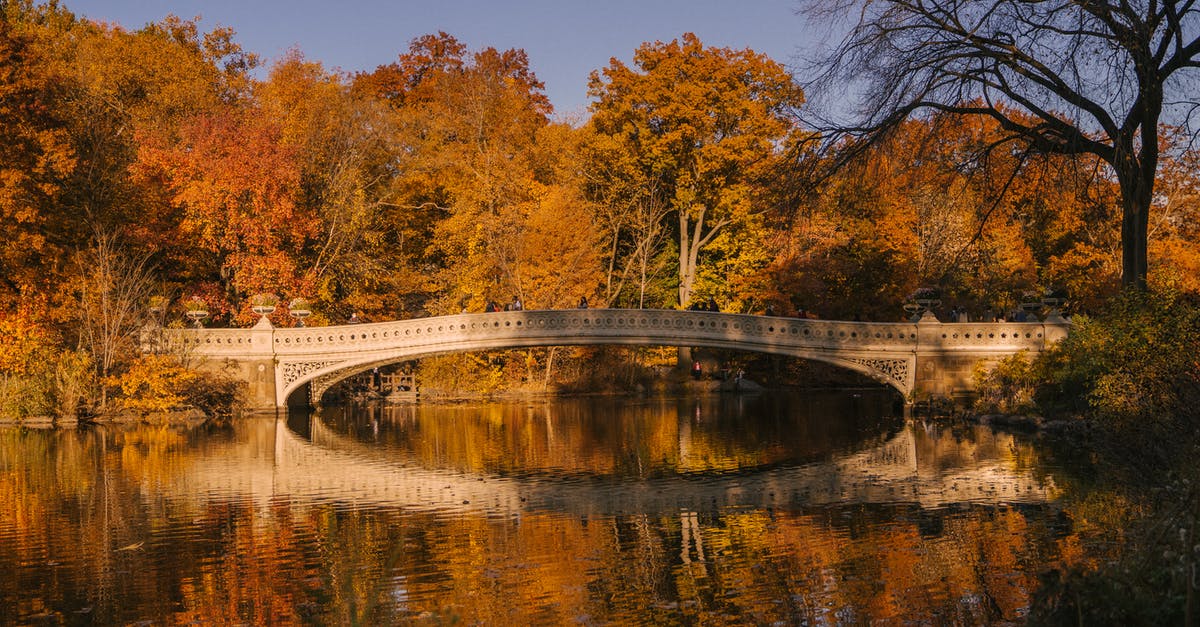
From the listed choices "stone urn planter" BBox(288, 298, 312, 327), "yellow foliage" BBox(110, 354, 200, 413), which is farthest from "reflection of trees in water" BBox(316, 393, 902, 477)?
"yellow foliage" BBox(110, 354, 200, 413)

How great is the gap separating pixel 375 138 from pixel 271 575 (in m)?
31.7

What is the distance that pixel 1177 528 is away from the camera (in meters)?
7.52

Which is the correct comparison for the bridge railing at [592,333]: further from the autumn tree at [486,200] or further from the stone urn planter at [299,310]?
the autumn tree at [486,200]

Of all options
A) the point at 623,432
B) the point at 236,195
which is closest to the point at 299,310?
the point at 236,195

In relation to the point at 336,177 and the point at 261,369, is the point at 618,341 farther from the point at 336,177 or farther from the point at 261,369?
the point at 336,177

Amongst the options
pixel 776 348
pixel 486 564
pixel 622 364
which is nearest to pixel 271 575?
pixel 486 564

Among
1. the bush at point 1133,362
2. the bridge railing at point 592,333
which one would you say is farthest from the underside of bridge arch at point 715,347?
the bush at point 1133,362

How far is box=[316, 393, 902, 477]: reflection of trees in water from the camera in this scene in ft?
66.5

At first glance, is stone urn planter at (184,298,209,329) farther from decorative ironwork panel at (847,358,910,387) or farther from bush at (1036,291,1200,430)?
bush at (1036,291,1200,430)

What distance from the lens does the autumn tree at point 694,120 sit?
3938cm

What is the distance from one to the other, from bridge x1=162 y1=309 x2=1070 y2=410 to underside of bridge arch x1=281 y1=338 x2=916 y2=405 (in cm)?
3

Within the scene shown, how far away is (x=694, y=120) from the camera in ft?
130

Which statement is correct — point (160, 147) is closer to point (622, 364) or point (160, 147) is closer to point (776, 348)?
point (622, 364)

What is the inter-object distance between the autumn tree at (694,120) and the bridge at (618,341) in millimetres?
9503
